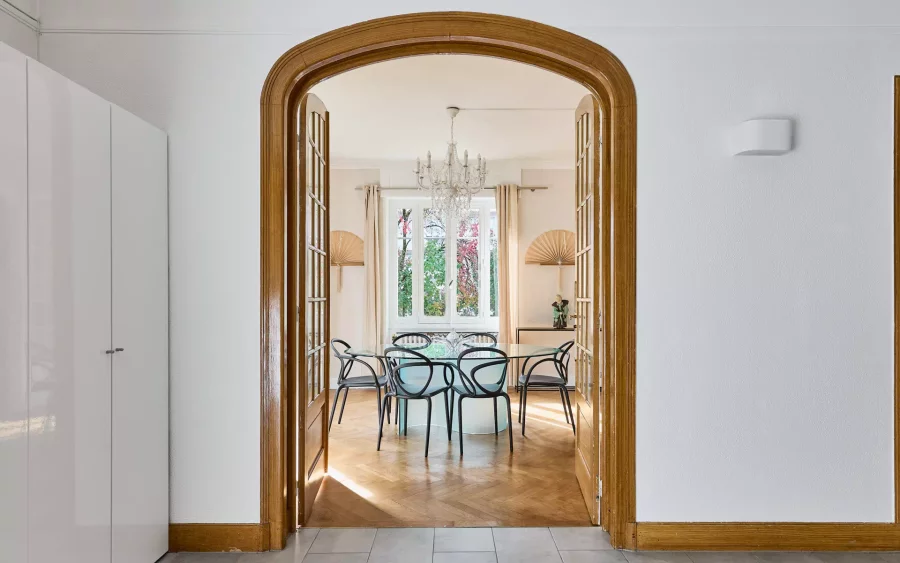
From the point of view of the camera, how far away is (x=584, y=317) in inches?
132

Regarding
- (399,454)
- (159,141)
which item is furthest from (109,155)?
(399,454)

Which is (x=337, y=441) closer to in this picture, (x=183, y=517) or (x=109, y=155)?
(x=183, y=517)

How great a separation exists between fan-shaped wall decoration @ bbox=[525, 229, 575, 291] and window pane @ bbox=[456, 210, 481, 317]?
29.1 inches

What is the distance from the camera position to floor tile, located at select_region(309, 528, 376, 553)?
268cm

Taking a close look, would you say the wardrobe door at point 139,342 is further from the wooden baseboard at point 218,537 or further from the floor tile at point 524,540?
the floor tile at point 524,540

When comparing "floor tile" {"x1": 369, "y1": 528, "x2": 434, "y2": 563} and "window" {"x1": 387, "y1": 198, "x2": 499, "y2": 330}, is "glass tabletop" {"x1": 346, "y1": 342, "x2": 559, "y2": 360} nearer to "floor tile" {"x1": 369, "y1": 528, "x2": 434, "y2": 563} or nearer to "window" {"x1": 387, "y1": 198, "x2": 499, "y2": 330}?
"floor tile" {"x1": 369, "y1": 528, "x2": 434, "y2": 563}

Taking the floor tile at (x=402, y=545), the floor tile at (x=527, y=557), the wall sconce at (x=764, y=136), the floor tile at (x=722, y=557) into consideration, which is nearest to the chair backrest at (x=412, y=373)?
the floor tile at (x=402, y=545)

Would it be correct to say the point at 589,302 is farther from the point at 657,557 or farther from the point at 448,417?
the point at 448,417

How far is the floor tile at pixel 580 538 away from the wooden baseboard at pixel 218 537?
4.54 feet

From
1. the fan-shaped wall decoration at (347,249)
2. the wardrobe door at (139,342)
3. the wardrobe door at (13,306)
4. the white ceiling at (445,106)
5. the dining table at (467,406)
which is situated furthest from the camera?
the fan-shaped wall decoration at (347,249)

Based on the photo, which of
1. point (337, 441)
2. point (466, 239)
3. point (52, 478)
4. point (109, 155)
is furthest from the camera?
point (466, 239)

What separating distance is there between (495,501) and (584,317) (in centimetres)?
118

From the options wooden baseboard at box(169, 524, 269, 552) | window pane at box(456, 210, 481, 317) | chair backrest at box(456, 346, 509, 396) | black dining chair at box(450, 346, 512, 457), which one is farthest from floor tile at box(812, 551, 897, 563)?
window pane at box(456, 210, 481, 317)

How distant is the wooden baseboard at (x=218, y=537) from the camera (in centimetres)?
264
